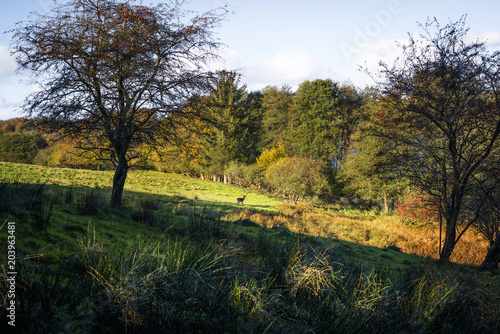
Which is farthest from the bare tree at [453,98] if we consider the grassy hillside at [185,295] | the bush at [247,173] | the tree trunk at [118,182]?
the bush at [247,173]

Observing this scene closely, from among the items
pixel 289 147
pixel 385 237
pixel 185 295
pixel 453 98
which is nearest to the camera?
pixel 185 295

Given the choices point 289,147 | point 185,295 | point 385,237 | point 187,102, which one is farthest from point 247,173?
point 185,295

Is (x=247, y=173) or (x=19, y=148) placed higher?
(x=19, y=148)

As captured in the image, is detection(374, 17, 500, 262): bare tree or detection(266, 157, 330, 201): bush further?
detection(266, 157, 330, 201): bush

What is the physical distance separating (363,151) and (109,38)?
22872 mm

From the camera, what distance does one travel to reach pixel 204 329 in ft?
8.68

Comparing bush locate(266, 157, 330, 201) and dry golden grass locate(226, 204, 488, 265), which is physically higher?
bush locate(266, 157, 330, 201)

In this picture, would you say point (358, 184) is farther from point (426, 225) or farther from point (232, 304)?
A: point (232, 304)

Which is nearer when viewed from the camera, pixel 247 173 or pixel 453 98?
pixel 453 98

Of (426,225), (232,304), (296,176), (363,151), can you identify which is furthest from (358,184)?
(232,304)

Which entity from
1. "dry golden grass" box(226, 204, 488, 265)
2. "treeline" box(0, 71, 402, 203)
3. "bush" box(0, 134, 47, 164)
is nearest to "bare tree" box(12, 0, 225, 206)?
"dry golden grass" box(226, 204, 488, 265)

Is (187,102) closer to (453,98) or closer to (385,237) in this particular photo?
(453,98)

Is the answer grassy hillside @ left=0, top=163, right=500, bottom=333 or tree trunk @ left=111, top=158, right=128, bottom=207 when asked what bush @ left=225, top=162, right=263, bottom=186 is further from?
grassy hillside @ left=0, top=163, right=500, bottom=333

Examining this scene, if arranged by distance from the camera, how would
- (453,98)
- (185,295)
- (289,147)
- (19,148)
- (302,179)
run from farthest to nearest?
(19,148)
(289,147)
(302,179)
(453,98)
(185,295)
